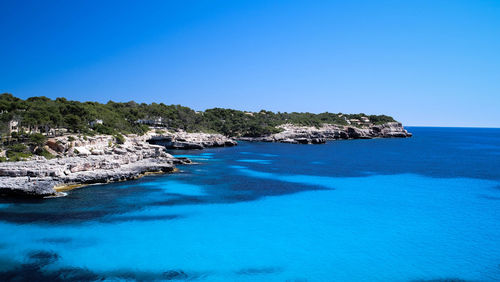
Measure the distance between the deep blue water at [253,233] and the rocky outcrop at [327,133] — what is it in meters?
53.6

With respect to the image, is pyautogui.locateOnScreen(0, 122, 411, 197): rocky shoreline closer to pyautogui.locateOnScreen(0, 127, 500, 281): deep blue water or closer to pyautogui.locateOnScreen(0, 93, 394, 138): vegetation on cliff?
pyautogui.locateOnScreen(0, 127, 500, 281): deep blue water

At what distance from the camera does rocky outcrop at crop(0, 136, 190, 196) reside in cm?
2189

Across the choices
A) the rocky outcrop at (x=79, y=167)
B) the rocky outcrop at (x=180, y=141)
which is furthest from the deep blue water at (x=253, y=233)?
the rocky outcrop at (x=180, y=141)

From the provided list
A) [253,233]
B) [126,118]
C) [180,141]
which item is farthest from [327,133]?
[253,233]

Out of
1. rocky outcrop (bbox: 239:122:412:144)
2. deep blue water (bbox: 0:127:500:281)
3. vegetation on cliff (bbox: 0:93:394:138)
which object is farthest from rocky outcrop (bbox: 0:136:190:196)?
rocky outcrop (bbox: 239:122:412:144)

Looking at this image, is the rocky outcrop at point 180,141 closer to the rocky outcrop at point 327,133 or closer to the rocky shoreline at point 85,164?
the rocky shoreline at point 85,164

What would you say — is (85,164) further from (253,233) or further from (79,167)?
Answer: (253,233)

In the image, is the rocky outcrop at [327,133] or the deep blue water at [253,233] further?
the rocky outcrop at [327,133]

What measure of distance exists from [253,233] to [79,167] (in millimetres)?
17985

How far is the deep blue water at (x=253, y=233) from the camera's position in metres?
12.5

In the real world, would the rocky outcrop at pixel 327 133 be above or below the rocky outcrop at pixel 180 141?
above

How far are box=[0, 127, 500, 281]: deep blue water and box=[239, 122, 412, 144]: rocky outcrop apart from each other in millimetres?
53602

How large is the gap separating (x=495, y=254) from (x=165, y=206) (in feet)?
60.5

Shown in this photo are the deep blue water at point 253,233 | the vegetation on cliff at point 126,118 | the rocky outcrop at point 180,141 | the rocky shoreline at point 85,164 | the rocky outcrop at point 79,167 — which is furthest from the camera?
the rocky outcrop at point 180,141
